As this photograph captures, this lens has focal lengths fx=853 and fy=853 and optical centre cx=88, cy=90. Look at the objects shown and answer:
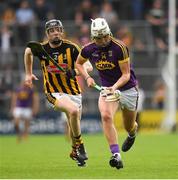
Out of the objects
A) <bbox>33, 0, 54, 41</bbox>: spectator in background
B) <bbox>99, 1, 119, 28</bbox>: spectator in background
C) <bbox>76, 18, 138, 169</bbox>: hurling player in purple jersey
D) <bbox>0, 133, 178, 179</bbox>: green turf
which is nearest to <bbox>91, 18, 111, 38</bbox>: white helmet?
<bbox>76, 18, 138, 169</bbox>: hurling player in purple jersey

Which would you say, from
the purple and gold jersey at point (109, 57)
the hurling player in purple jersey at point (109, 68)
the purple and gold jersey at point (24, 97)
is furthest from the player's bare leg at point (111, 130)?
the purple and gold jersey at point (24, 97)

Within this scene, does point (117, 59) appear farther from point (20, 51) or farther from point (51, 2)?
point (51, 2)

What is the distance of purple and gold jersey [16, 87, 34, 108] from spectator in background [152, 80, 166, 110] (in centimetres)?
528

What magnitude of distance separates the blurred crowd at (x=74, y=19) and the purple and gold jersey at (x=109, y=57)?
1469 cm

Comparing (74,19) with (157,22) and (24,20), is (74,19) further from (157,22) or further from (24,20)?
(157,22)

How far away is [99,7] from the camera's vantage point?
31.8m

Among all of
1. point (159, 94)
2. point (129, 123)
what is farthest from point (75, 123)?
point (159, 94)

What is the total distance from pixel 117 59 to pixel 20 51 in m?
16.0

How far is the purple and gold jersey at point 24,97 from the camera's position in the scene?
26672 millimetres

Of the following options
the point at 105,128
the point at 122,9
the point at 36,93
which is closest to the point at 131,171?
the point at 105,128

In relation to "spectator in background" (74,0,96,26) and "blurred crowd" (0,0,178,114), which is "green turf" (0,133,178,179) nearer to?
"blurred crowd" (0,0,178,114)

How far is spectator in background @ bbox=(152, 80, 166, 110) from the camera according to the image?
30.0 m

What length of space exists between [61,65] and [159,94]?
51.8 ft

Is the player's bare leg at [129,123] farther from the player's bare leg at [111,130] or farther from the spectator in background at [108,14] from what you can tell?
the spectator in background at [108,14]
